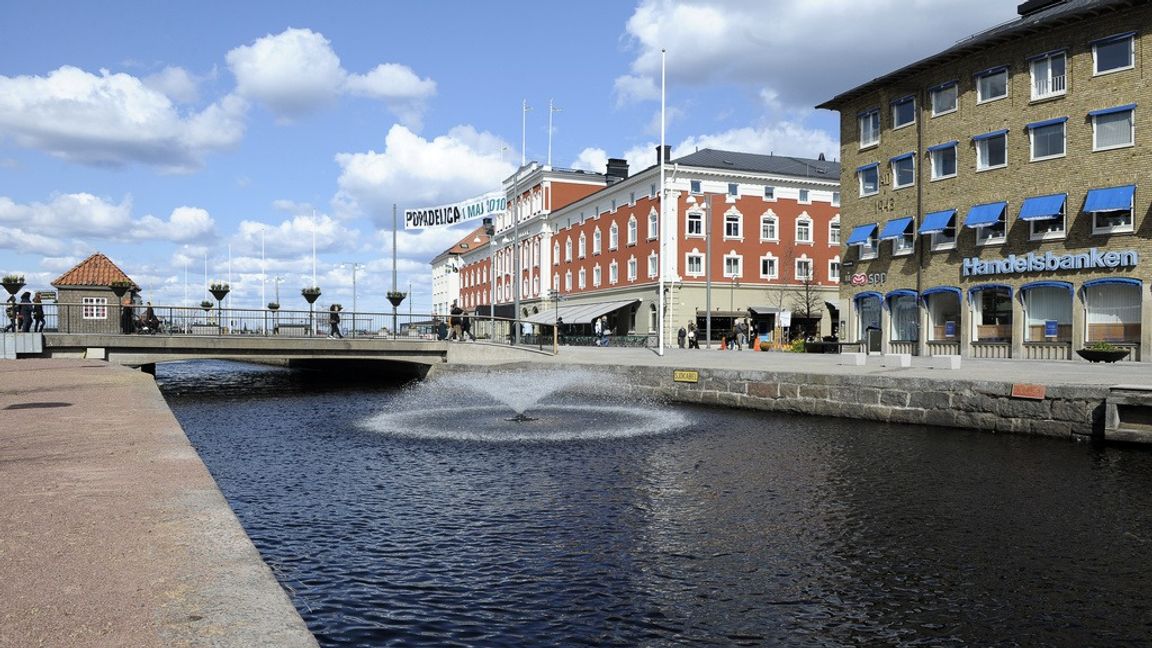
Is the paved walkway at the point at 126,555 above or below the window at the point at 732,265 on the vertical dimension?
below

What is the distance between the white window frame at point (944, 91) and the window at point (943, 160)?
1597 millimetres

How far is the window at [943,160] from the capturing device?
1420 inches

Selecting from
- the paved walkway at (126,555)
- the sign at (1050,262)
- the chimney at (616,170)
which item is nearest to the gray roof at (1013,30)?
the sign at (1050,262)

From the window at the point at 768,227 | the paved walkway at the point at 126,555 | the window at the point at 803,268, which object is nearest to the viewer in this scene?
the paved walkway at the point at 126,555

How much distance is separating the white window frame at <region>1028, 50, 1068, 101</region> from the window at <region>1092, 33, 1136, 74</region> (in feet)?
3.75

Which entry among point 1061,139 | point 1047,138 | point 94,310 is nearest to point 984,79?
point 1047,138

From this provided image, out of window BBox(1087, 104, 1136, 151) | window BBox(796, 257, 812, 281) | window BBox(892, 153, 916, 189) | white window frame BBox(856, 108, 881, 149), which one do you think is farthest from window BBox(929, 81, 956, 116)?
window BBox(796, 257, 812, 281)

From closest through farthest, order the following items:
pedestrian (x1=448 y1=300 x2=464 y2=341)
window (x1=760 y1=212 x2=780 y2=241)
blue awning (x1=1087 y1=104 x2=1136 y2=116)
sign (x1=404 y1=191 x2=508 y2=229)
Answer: blue awning (x1=1087 y1=104 x2=1136 y2=116) → pedestrian (x1=448 y1=300 x2=464 y2=341) → sign (x1=404 y1=191 x2=508 y2=229) → window (x1=760 y1=212 x2=780 y2=241)

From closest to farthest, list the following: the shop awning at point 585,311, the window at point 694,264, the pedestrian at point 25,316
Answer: the pedestrian at point 25,316 < the window at point 694,264 < the shop awning at point 585,311

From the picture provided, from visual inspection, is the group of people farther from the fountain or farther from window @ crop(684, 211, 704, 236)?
window @ crop(684, 211, 704, 236)

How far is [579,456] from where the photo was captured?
13.7m

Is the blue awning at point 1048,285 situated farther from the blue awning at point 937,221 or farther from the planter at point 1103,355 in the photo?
the planter at point 1103,355

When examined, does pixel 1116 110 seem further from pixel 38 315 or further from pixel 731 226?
pixel 38 315

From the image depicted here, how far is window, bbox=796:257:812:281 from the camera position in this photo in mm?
61312
